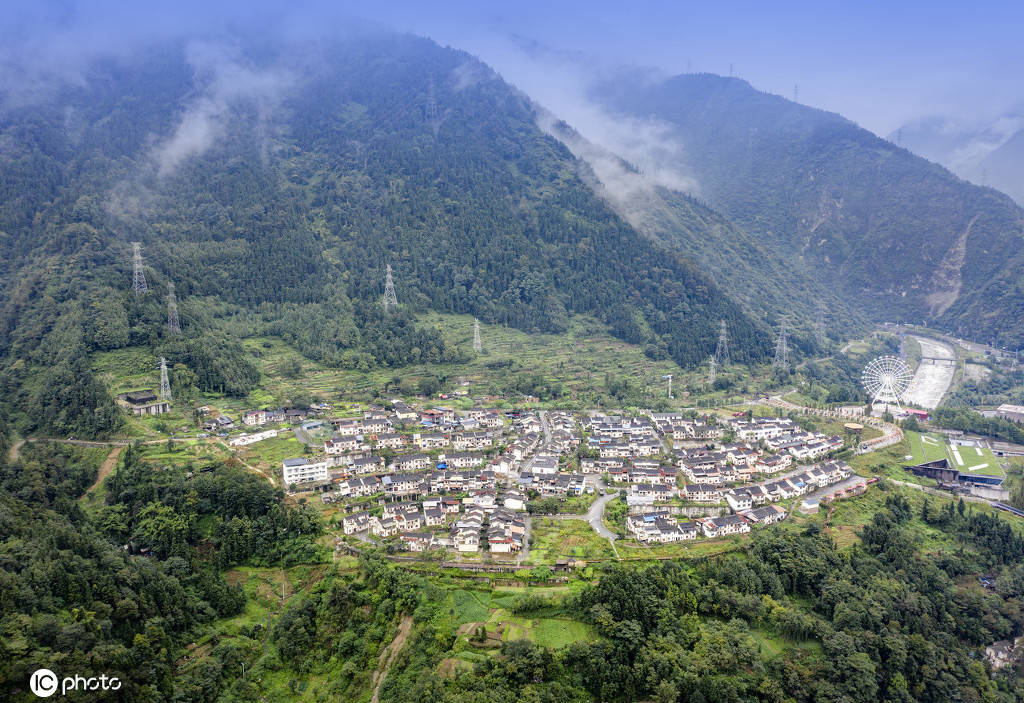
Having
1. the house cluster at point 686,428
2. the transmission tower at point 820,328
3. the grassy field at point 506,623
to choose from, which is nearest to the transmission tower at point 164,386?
the grassy field at point 506,623

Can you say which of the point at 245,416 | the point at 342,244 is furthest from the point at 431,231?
the point at 245,416

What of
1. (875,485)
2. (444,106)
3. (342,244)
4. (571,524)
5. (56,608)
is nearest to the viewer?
(56,608)

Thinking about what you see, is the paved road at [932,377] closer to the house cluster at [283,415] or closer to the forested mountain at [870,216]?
the forested mountain at [870,216]

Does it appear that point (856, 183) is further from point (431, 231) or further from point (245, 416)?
point (245, 416)

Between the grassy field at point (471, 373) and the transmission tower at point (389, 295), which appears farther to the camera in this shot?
the transmission tower at point (389, 295)

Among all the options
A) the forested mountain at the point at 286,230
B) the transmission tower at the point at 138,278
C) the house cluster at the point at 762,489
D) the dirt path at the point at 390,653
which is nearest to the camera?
the dirt path at the point at 390,653

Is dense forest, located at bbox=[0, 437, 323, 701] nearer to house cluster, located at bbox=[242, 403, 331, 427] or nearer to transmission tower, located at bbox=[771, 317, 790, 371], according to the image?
house cluster, located at bbox=[242, 403, 331, 427]

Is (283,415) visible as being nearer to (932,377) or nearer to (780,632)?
(780,632)
